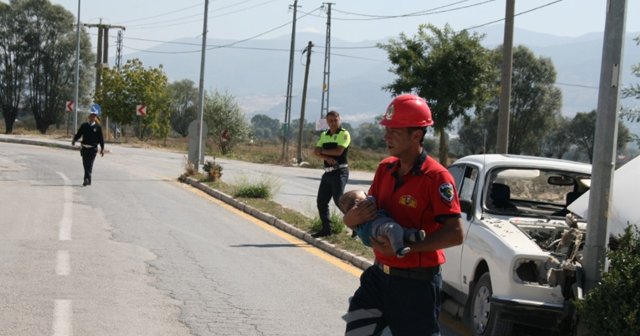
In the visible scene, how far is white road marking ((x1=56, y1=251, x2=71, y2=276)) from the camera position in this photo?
31.2 feet

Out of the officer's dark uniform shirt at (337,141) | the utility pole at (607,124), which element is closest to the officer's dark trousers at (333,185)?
the officer's dark uniform shirt at (337,141)

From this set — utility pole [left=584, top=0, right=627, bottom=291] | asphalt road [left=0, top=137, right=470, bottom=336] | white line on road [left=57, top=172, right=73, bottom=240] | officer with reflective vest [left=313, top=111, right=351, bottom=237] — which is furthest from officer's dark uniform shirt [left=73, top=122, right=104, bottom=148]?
utility pole [left=584, top=0, right=627, bottom=291]

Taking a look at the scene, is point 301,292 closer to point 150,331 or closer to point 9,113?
point 150,331

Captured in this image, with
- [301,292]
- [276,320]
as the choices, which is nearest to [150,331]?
[276,320]

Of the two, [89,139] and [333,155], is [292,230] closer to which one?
[333,155]

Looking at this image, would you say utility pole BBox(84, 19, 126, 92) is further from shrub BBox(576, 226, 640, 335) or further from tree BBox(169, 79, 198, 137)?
shrub BBox(576, 226, 640, 335)

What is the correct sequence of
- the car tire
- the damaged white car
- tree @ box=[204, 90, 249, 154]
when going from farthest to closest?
1. tree @ box=[204, 90, 249, 154]
2. the car tire
3. the damaged white car

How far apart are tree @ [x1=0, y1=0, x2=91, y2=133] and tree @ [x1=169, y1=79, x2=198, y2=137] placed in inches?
844

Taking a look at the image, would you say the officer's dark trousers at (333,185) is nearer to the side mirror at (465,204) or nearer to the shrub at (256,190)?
the side mirror at (465,204)

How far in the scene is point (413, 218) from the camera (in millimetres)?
4508

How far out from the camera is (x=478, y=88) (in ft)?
116

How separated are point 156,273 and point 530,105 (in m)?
56.9

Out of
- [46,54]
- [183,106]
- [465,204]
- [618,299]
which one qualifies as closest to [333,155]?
[465,204]

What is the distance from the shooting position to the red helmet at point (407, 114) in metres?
4.53
